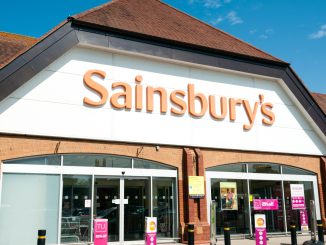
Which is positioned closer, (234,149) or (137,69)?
(137,69)

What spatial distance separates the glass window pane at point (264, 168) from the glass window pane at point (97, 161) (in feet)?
20.9

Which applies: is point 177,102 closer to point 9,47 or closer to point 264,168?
point 264,168

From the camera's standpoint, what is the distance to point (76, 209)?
1401 centimetres

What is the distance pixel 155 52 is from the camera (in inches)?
637

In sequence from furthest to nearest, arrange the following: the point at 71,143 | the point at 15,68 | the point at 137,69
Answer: the point at 137,69, the point at 71,143, the point at 15,68

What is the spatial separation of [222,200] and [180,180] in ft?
7.88

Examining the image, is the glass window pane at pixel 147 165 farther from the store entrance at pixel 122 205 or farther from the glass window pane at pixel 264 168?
the glass window pane at pixel 264 168

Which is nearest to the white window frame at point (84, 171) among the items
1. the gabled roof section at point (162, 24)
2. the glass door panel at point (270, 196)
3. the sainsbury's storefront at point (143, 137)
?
the sainsbury's storefront at point (143, 137)

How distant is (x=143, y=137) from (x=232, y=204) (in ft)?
17.7

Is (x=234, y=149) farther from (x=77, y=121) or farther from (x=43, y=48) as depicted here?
(x=43, y=48)

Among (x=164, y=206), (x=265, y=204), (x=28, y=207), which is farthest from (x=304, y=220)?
(x=28, y=207)

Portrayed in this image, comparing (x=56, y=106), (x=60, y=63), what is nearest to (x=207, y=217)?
(x=56, y=106)

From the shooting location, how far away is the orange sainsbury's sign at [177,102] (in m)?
15.1

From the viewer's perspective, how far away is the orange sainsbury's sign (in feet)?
49.4
